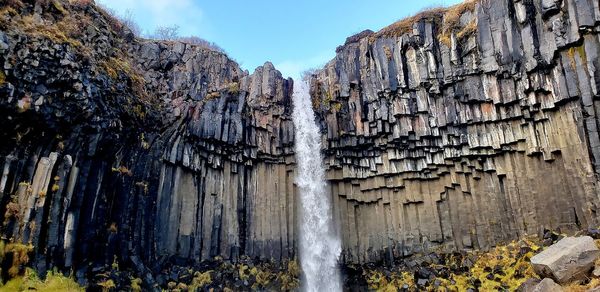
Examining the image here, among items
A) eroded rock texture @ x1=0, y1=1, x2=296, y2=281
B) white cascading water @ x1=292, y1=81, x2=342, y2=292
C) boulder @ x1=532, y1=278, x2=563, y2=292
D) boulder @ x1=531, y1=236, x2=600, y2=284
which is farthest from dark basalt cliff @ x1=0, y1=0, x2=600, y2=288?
boulder @ x1=532, y1=278, x2=563, y2=292

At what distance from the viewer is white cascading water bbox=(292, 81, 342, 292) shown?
21.7 meters

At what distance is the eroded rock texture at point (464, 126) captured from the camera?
1596cm

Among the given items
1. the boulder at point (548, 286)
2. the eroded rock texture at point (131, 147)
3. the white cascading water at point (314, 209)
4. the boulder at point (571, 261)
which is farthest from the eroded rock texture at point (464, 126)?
the boulder at point (548, 286)

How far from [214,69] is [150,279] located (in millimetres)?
11354

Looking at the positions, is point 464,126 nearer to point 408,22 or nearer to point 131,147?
point 408,22

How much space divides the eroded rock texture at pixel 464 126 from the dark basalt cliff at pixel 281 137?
0.07m

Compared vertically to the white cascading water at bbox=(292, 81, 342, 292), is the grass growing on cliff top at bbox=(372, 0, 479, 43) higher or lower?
higher

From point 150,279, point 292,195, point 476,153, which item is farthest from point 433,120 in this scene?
point 150,279

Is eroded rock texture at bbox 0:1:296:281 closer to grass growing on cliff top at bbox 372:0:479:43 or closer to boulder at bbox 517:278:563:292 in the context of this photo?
grass growing on cliff top at bbox 372:0:479:43

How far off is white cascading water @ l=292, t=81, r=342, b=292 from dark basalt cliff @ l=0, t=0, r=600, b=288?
57 centimetres

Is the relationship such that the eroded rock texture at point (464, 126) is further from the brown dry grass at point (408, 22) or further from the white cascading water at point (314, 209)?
the white cascading water at point (314, 209)

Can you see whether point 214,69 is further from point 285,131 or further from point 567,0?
point 567,0

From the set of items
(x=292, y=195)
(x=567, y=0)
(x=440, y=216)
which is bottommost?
(x=440, y=216)

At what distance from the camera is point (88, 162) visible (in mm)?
14562
